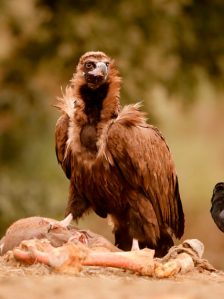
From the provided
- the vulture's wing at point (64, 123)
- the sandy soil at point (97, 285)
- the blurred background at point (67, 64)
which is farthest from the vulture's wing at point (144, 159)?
the blurred background at point (67, 64)

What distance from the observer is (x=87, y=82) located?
22.4 feet

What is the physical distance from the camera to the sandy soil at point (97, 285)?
499 centimetres

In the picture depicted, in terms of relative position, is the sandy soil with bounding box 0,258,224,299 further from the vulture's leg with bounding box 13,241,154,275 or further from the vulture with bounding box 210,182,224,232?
the vulture with bounding box 210,182,224,232

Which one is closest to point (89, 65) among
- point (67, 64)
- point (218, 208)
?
point (218, 208)

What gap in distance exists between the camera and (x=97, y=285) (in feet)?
17.3

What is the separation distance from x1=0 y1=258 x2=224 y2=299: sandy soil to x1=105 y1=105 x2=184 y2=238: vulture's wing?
99 centimetres

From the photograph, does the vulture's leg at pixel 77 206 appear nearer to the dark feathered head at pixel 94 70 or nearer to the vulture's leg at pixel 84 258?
the dark feathered head at pixel 94 70

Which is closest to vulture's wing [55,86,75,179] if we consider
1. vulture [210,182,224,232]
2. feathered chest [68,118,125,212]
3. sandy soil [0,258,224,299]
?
feathered chest [68,118,125,212]

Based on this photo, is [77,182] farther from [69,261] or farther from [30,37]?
[30,37]

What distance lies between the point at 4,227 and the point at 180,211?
524 cm

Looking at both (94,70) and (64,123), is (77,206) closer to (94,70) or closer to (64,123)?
(64,123)

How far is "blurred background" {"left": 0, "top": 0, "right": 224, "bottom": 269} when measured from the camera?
40.7ft

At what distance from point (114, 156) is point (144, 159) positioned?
0.21m

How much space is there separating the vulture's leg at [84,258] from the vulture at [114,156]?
104 cm
